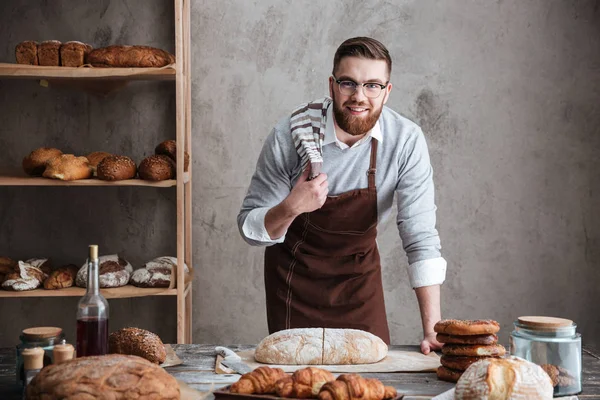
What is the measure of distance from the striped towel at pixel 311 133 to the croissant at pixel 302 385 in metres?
1.12

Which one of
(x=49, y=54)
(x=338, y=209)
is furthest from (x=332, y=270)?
(x=49, y=54)

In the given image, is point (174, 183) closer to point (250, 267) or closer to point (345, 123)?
point (250, 267)

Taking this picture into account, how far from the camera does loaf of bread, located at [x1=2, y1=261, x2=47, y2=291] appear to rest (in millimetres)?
3209

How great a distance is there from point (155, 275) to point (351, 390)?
2.00 m

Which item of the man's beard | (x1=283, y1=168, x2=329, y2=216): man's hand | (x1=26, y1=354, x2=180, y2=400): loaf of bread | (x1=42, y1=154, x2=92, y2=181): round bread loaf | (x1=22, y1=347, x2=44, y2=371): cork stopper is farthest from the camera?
(x1=42, y1=154, x2=92, y2=181): round bread loaf

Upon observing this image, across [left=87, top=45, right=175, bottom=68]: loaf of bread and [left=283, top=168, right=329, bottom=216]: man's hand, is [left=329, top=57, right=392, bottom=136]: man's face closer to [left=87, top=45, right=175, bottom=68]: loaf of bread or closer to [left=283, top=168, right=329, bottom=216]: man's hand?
[left=283, top=168, right=329, bottom=216]: man's hand

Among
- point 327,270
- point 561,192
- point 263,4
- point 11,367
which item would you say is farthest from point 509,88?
point 11,367

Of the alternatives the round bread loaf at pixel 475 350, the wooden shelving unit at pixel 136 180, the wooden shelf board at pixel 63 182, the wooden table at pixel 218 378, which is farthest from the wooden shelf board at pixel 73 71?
the round bread loaf at pixel 475 350

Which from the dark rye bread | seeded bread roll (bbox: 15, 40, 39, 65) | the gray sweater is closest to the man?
the gray sweater

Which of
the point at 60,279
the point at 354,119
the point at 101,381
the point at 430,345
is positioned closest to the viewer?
the point at 101,381

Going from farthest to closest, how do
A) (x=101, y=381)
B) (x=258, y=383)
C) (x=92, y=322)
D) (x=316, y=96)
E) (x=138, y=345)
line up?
(x=316, y=96)
(x=138, y=345)
(x=92, y=322)
(x=258, y=383)
(x=101, y=381)

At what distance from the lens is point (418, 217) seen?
2617 mm

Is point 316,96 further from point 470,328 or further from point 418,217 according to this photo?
point 470,328

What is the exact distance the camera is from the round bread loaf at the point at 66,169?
317 centimetres
